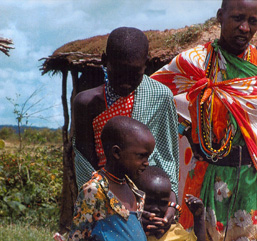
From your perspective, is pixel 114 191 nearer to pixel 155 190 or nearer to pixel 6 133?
pixel 155 190

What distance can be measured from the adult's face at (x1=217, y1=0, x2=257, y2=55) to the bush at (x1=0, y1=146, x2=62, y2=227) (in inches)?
178

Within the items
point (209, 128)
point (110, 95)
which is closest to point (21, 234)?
point (209, 128)

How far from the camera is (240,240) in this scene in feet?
13.0

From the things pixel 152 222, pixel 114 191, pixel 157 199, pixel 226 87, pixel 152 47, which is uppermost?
pixel 152 47

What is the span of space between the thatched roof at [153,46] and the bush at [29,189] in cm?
157

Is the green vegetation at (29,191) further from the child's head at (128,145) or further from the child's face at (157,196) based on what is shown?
the child's head at (128,145)

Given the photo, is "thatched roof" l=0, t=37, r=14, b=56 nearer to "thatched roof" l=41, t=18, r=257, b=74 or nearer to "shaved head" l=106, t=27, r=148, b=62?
"thatched roof" l=41, t=18, r=257, b=74

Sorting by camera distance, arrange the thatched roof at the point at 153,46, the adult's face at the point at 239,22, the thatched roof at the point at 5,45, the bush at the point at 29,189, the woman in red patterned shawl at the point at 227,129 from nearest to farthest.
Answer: the adult's face at the point at 239,22, the woman in red patterned shawl at the point at 227,129, the thatched roof at the point at 5,45, the thatched roof at the point at 153,46, the bush at the point at 29,189

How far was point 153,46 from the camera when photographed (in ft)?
24.0

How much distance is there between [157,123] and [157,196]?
43cm

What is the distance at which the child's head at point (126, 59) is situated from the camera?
113 inches

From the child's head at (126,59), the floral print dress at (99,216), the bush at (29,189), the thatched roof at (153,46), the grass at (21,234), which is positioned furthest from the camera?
the bush at (29,189)

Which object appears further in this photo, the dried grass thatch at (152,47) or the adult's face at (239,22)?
the dried grass thatch at (152,47)

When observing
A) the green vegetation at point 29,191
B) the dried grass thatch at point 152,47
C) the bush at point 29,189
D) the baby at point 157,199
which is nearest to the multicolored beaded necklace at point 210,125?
the baby at point 157,199
